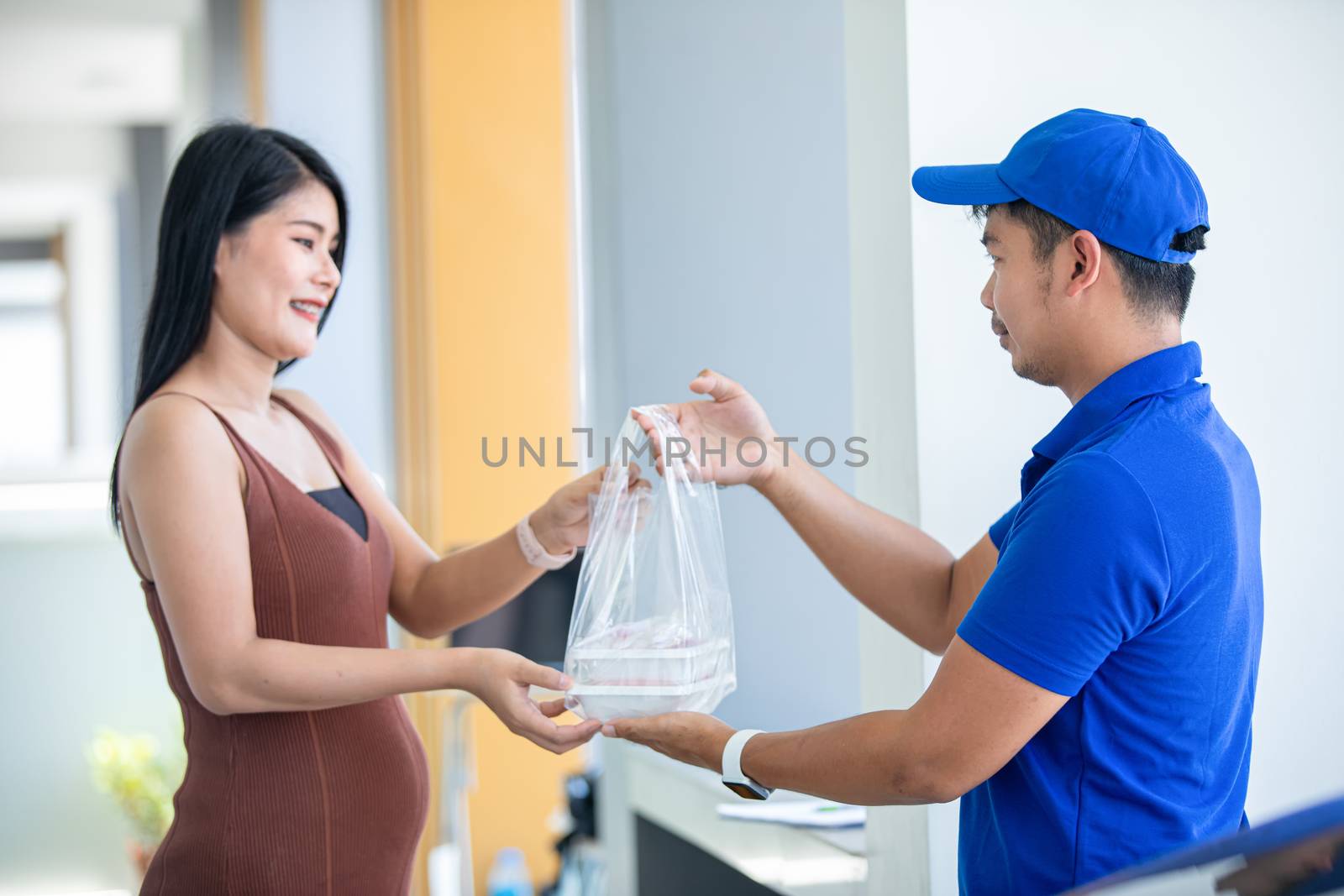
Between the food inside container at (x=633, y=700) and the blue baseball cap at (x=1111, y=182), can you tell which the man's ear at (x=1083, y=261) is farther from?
the food inside container at (x=633, y=700)

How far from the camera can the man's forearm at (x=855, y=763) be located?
1.02m

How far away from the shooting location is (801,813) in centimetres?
179

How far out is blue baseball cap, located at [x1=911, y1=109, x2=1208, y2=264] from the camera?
3.38 ft

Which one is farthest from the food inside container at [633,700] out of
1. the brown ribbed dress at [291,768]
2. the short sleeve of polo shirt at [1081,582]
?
the short sleeve of polo shirt at [1081,582]

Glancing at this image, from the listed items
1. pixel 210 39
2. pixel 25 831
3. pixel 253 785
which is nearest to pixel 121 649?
pixel 25 831

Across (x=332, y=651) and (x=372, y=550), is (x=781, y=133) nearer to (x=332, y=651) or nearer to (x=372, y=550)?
(x=372, y=550)

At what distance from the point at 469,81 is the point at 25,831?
277 centimetres

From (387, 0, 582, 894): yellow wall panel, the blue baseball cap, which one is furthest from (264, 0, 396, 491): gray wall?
the blue baseball cap

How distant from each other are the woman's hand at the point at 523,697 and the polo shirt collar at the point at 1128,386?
591 mm

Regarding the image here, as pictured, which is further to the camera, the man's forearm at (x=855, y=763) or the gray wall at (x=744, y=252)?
the gray wall at (x=744, y=252)

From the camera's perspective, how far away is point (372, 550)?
145 cm

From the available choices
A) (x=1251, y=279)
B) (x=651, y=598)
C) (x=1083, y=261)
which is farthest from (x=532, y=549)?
(x=1251, y=279)

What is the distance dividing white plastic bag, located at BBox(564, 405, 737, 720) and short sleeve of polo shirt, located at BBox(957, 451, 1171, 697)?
41 cm

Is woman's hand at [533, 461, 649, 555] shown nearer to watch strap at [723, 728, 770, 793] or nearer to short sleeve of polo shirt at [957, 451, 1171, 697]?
watch strap at [723, 728, 770, 793]
